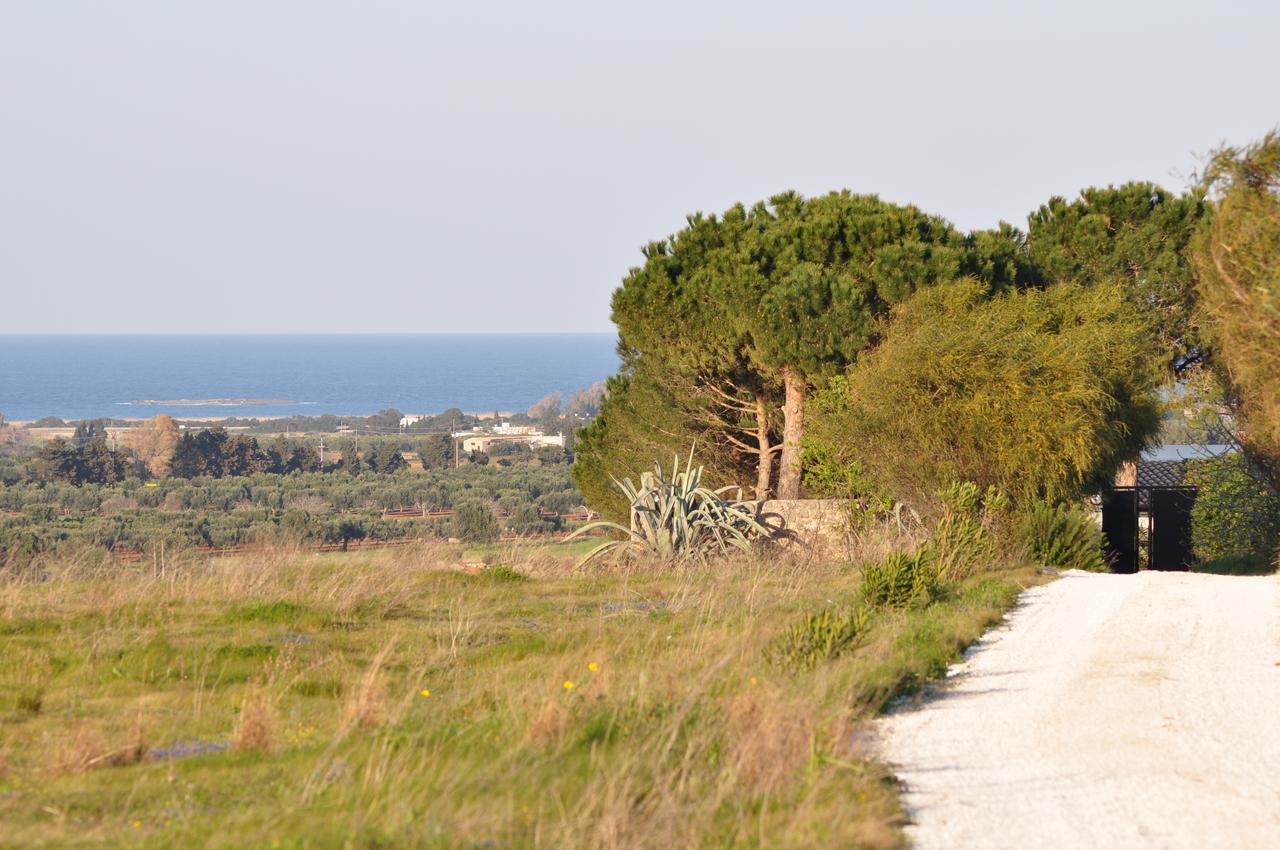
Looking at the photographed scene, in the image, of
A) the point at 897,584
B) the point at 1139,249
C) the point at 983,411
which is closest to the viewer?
the point at 897,584

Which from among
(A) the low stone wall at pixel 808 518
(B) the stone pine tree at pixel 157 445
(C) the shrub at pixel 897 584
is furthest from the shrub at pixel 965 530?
(B) the stone pine tree at pixel 157 445

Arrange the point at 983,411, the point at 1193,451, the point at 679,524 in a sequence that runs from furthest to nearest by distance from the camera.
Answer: the point at 1193,451 → the point at 679,524 → the point at 983,411

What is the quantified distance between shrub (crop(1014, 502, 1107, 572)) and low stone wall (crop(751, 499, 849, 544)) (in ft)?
11.3

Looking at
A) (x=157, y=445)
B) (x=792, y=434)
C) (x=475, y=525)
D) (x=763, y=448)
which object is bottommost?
(x=475, y=525)

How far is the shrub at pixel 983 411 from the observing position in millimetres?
18969

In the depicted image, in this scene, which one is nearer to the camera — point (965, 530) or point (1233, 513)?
point (965, 530)

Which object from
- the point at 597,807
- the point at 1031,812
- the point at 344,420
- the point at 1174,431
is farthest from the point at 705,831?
the point at 344,420

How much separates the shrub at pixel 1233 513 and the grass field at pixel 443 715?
41.4 feet

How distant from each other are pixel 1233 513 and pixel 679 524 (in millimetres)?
12916

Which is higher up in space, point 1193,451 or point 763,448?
point 763,448

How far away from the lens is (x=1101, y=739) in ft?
25.9

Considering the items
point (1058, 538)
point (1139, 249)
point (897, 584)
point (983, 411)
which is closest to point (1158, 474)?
point (1139, 249)

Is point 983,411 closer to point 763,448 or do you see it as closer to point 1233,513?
point 763,448

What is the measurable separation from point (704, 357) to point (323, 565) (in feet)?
36.2
